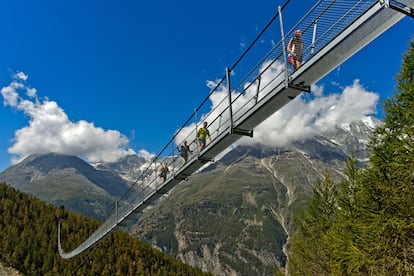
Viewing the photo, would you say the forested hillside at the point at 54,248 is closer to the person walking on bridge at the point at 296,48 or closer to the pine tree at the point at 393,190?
the pine tree at the point at 393,190

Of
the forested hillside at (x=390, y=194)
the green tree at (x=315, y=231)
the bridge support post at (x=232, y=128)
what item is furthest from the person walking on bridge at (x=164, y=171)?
the green tree at (x=315, y=231)

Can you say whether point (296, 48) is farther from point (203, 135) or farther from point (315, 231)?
point (315, 231)

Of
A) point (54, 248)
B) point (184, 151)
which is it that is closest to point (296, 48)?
point (184, 151)

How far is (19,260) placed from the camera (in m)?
98.8

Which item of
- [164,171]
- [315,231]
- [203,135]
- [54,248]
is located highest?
[54,248]

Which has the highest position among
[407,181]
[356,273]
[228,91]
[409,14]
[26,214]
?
[26,214]

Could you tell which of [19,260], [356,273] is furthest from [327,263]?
[19,260]

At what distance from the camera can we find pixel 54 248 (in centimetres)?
11081

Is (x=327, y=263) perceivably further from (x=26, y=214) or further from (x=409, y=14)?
(x=26, y=214)

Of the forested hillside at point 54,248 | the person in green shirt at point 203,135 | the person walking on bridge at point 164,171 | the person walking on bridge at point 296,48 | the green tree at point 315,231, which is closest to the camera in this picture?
the person walking on bridge at point 296,48

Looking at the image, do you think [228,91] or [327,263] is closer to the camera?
[228,91]

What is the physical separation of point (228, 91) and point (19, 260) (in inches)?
4046

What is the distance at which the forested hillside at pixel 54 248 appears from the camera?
10081 cm

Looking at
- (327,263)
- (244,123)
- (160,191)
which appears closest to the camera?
(244,123)
